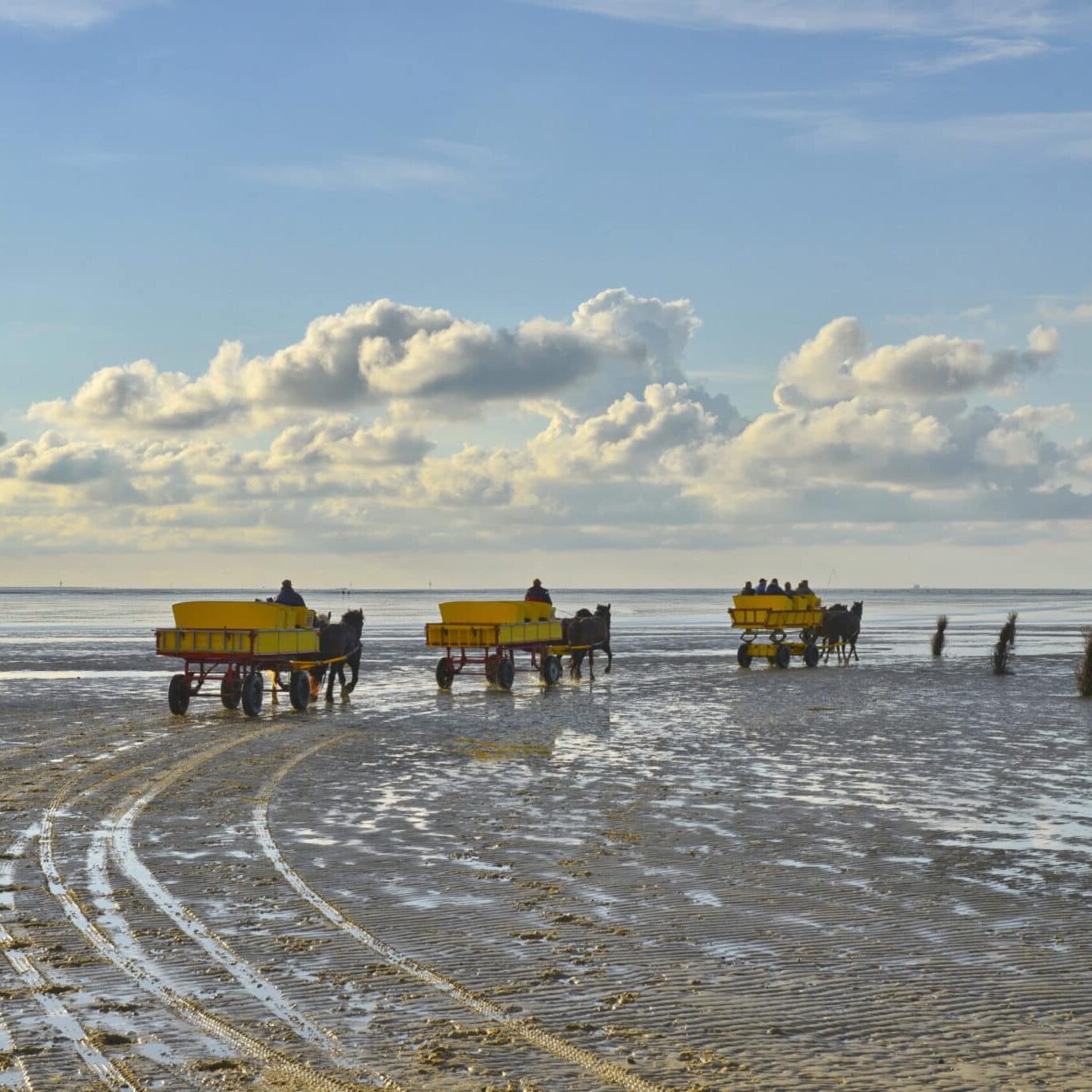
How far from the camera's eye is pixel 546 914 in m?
7.95

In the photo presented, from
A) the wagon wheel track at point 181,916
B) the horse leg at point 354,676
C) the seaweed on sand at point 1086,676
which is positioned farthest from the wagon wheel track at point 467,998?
the seaweed on sand at point 1086,676

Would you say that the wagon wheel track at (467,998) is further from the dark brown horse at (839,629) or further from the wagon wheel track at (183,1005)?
the dark brown horse at (839,629)

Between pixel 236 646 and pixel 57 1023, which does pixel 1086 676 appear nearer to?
pixel 236 646

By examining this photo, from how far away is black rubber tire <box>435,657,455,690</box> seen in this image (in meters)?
26.6

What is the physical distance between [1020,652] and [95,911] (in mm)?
37915

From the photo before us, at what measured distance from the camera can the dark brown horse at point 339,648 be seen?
24.1m

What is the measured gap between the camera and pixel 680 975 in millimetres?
6656

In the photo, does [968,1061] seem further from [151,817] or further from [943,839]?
[151,817]

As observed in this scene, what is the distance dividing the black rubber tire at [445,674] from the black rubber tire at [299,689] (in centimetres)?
417

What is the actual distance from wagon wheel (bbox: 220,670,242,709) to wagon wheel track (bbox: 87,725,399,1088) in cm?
798

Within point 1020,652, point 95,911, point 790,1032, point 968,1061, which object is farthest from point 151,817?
point 1020,652

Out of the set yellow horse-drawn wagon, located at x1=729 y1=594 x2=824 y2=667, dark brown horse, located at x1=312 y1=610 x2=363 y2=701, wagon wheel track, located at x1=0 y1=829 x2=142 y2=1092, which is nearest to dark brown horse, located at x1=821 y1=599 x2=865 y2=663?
yellow horse-drawn wagon, located at x1=729 y1=594 x2=824 y2=667

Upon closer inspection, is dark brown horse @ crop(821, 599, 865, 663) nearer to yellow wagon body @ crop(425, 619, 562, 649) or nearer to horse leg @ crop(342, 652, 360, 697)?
yellow wagon body @ crop(425, 619, 562, 649)

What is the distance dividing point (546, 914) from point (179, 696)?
14.9 metres
